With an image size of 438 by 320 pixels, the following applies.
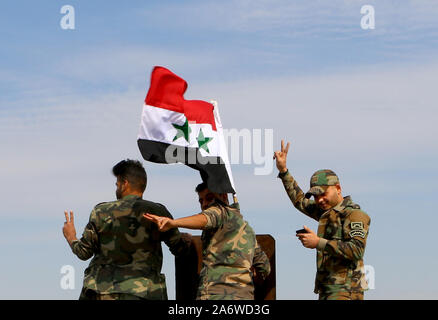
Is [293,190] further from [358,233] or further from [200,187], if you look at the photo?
[200,187]

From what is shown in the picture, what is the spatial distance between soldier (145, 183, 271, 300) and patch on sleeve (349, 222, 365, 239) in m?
1.13

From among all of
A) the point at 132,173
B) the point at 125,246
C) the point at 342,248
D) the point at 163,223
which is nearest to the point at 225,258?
the point at 163,223

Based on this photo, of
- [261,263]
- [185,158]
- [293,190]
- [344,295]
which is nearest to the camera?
[344,295]

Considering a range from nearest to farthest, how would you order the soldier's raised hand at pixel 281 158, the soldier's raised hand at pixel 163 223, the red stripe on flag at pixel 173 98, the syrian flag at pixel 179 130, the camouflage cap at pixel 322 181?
the soldier's raised hand at pixel 163 223, the camouflage cap at pixel 322 181, the syrian flag at pixel 179 130, the red stripe on flag at pixel 173 98, the soldier's raised hand at pixel 281 158

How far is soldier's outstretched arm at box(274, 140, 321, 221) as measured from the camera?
1091 cm

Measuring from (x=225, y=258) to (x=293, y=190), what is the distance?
2150 mm

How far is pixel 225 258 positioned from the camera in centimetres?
930

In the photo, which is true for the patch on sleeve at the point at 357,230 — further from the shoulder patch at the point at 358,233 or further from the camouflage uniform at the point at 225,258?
the camouflage uniform at the point at 225,258

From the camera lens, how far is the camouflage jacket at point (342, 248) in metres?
9.56

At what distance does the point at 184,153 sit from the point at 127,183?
3.10ft

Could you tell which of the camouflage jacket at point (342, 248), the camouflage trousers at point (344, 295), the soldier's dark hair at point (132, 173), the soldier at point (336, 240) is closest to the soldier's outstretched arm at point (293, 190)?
the soldier at point (336, 240)

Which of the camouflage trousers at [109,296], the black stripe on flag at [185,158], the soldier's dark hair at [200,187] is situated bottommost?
the camouflage trousers at [109,296]

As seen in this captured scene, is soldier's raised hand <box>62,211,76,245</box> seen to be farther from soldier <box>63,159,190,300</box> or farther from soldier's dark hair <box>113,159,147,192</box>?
soldier's dark hair <box>113,159,147,192</box>
